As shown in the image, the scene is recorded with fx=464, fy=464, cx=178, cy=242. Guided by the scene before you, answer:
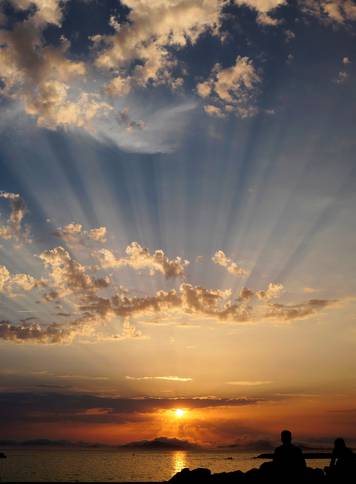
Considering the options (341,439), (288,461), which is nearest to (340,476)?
(341,439)

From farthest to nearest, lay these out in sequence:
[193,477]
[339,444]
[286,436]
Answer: [193,477]
[339,444]
[286,436]

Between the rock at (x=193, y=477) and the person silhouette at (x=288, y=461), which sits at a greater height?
the person silhouette at (x=288, y=461)

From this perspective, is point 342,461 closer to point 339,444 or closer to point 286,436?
point 339,444

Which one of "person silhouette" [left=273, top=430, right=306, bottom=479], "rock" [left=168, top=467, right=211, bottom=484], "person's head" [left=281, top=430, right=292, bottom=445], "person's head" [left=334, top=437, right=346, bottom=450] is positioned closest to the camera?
"person's head" [left=281, top=430, right=292, bottom=445]

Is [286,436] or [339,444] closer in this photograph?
[286,436]

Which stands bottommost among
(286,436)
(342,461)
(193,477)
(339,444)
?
(193,477)

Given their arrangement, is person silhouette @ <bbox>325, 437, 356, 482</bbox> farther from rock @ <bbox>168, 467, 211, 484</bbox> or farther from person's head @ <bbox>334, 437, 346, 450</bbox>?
rock @ <bbox>168, 467, 211, 484</bbox>

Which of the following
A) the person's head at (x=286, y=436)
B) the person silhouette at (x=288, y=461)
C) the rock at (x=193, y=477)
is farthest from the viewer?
the rock at (x=193, y=477)

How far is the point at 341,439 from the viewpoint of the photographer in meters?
16.0

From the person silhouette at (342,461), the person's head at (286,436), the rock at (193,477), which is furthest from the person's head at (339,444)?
the rock at (193,477)

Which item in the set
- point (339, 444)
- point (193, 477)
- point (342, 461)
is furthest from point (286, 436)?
point (193, 477)

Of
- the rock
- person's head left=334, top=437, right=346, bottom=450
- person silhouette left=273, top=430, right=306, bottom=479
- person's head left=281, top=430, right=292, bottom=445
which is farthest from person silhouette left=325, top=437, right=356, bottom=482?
the rock

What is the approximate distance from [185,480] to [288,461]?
2303 cm

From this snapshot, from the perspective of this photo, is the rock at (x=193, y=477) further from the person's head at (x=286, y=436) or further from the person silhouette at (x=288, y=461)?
the person's head at (x=286, y=436)
